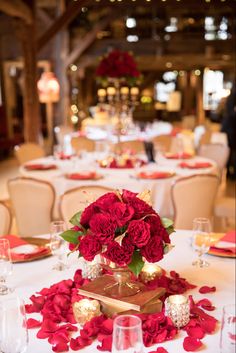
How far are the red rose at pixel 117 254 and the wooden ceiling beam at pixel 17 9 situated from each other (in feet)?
19.5

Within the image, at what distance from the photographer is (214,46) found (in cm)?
1224

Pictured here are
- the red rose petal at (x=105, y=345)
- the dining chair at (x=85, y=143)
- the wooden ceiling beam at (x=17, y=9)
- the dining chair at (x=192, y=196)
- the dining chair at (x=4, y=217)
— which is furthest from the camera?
the dining chair at (x=85, y=143)

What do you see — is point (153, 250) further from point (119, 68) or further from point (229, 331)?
point (119, 68)

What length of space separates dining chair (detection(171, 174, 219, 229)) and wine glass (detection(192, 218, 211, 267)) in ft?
5.18

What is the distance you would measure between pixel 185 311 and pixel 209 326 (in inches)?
3.9

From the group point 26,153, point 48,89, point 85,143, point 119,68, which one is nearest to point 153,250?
point 119,68

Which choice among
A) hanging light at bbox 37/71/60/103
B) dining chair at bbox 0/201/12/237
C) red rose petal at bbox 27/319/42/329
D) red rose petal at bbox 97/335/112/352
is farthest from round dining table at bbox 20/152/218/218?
hanging light at bbox 37/71/60/103

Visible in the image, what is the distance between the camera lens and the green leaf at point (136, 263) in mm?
1575

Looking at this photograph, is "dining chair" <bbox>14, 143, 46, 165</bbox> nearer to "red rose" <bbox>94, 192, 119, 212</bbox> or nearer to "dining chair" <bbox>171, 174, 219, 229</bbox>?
"dining chair" <bbox>171, 174, 219, 229</bbox>

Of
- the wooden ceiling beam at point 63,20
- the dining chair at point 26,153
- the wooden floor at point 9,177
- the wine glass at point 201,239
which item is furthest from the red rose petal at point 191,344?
the wooden ceiling beam at point 63,20

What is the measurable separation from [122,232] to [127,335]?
0.47 meters

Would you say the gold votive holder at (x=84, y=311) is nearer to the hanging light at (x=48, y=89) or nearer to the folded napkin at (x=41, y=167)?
the folded napkin at (x=41, y=167)

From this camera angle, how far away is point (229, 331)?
3.87ft

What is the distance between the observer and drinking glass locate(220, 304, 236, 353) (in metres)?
1.17
